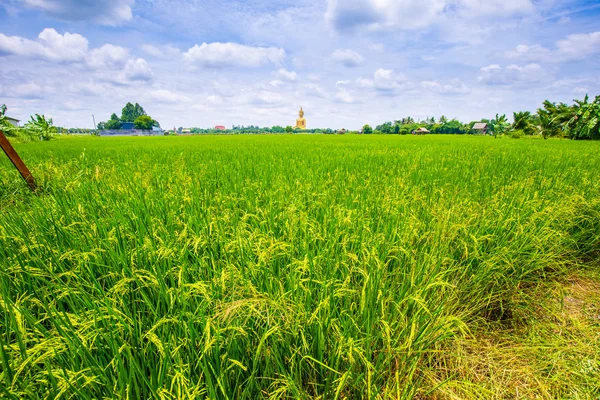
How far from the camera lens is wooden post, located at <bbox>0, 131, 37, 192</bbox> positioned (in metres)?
2.49

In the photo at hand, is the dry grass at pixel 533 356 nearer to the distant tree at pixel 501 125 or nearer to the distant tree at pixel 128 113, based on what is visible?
the distant tree at pixel 501 125

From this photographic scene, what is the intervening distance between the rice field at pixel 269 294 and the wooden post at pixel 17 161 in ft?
0.55

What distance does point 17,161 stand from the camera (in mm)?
2795

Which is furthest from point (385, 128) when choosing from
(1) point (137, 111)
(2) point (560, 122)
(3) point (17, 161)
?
(1) point (137, 111)

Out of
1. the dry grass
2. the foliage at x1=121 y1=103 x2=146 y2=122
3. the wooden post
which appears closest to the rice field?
the dry grass

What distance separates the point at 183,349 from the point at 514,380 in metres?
1.59

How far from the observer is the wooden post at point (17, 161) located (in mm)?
2492

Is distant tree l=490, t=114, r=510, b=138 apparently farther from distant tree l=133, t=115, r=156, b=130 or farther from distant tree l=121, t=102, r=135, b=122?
distant tree l=121, t=102, r=135, b=122

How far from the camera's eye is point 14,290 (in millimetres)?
1279

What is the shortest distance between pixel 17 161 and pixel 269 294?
139 inches

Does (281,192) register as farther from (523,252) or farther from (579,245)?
(579,245)

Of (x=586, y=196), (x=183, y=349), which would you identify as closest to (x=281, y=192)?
(x=183, y=349)

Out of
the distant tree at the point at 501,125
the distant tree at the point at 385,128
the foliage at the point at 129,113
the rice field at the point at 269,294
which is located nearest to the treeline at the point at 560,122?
the distant tree at the point at 501,125

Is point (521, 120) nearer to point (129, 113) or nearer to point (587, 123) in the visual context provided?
point (587, 123)
